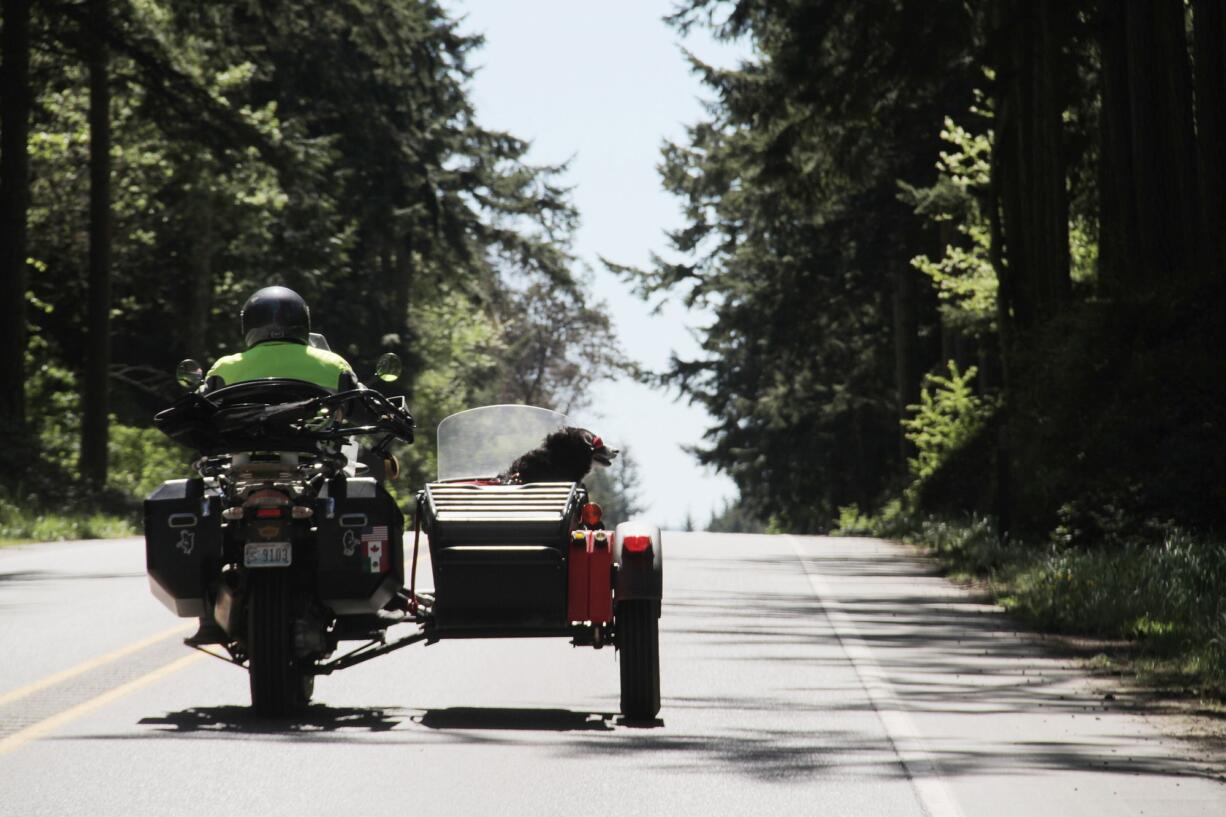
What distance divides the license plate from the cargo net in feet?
2.84

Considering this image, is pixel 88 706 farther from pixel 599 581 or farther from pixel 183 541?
pixel 599 581

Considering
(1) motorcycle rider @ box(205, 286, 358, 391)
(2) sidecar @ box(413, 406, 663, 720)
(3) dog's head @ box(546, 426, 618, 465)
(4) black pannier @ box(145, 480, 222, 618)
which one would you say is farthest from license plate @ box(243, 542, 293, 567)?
(3) dog's head @ box(546, 426, 618, 465)

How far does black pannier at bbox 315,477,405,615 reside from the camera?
31.9ft

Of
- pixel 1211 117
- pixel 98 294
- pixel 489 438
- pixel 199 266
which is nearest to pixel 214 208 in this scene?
pixel 199 266

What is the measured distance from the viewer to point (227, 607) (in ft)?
31.6

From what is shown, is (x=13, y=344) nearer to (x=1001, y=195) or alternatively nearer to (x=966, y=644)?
(x=1001, y=195)

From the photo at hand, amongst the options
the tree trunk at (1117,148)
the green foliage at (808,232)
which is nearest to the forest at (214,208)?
the green foliage at (808,232)

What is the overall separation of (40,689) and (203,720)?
1664mm

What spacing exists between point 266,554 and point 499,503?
51.3 inches

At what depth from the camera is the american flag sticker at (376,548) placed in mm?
9789

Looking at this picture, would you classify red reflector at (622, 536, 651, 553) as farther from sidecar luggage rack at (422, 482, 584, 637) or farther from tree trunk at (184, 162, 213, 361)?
tree trunk at (184, 162, 213, 361)

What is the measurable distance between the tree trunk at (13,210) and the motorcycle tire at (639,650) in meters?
24.3

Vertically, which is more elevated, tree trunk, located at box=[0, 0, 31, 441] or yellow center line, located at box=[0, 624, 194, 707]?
tree trunk, located at box=[0, 0, 31, 441]

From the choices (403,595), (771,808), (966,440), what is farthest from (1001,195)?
(771,808)
